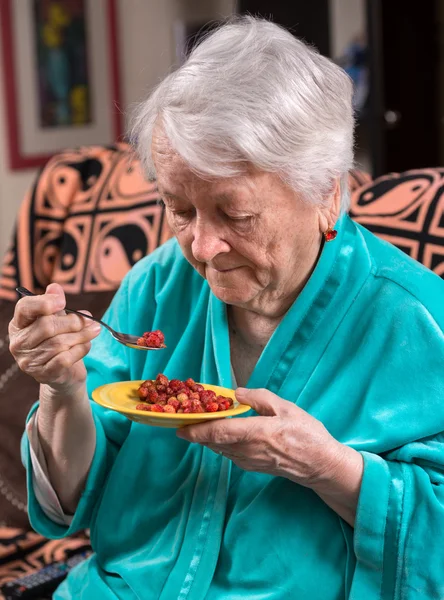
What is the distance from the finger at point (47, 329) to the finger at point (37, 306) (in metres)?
0.01

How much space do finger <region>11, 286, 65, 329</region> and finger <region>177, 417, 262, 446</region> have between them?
0.82 ft

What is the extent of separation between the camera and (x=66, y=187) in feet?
7.34

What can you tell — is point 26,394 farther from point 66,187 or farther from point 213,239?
point 213,239

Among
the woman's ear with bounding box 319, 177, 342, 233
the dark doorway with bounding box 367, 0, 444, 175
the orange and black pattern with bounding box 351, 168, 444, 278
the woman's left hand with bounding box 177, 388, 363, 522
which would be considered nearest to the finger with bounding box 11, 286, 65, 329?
the woman's left hand with bounding box 177, 388, 363, 522

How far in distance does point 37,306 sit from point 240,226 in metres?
0.31

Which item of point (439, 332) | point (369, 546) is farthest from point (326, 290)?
point (369, 546)

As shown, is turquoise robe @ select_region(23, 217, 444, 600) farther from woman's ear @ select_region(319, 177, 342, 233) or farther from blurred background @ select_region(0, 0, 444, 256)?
blurred background @ select_region(0, 0, 444, 256)

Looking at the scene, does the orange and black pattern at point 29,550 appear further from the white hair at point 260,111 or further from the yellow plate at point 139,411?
the white hair at point 260,111

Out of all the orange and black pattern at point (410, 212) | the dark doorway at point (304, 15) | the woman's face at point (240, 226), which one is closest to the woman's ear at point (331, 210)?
the woman's face at point (240, 226)

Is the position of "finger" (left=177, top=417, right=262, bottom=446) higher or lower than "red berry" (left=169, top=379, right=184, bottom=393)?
lower

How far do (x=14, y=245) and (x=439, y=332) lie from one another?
4.22 feet

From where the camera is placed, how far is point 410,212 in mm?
1728

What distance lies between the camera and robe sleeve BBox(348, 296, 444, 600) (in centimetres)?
125

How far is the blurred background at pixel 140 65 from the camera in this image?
3973 millimetres
